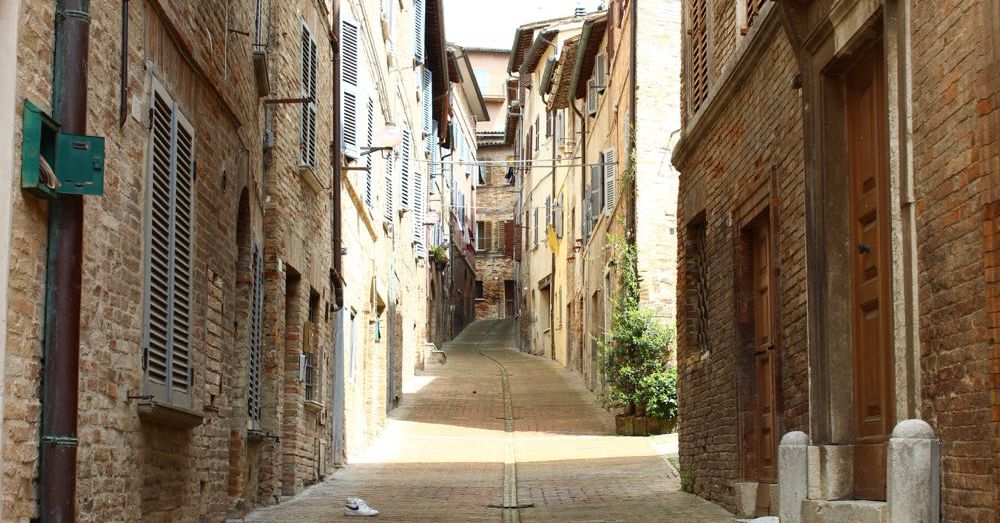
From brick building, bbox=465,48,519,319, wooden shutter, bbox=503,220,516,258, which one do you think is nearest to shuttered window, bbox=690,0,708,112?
brick building, bbox=465,48,519,319

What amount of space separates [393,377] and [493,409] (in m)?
2.17

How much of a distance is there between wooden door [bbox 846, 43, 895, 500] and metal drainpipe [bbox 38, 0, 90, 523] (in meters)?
4.55

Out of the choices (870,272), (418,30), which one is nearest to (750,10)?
(870,272)

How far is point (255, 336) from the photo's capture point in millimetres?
13070

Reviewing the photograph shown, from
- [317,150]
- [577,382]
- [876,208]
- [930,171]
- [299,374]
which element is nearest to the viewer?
[930,171]

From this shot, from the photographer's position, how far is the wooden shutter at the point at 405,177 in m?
28.1

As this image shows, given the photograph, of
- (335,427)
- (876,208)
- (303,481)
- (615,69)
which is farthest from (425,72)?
(876,208)

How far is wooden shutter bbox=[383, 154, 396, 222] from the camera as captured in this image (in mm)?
25031

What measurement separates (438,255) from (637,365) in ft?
69.2

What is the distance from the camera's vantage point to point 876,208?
8.26 m

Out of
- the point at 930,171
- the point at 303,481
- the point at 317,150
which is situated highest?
the point at 317,150

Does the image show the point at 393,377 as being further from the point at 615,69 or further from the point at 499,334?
the point at 499,334

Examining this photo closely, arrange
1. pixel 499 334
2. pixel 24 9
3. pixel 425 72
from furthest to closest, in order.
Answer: pixel 499 334, pixel 425 72, pixel 24 9

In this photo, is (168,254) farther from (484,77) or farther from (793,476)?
(484,77)
